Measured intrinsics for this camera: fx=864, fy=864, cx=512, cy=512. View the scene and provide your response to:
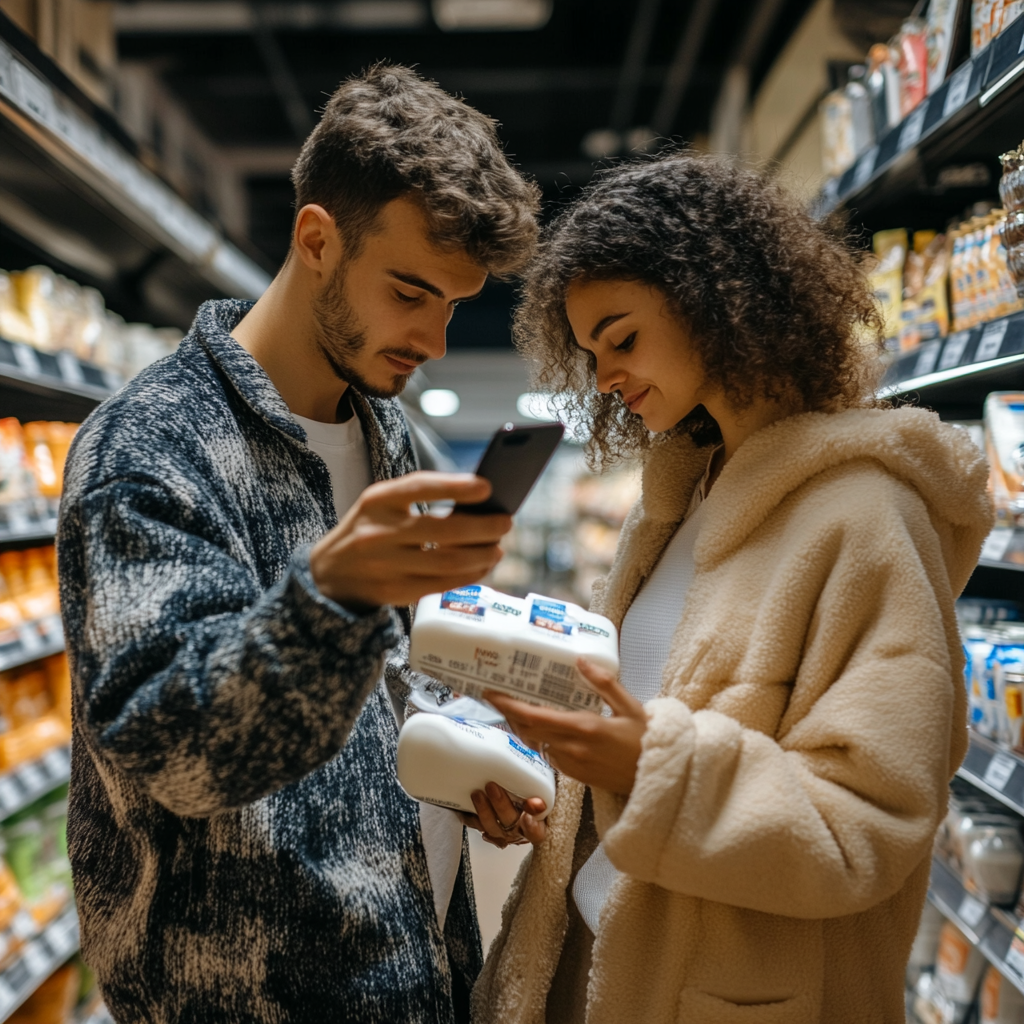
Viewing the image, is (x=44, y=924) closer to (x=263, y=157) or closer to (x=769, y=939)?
(x=769, y=939)

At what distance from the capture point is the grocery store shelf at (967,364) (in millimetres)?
1400

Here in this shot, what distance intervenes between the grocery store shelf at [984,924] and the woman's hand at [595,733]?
1.02 m

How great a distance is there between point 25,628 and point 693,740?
1793 millimetres

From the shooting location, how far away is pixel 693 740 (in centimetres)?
88

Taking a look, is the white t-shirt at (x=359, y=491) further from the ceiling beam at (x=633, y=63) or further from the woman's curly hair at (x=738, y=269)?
the ceiling beam at (x=633, y=63)

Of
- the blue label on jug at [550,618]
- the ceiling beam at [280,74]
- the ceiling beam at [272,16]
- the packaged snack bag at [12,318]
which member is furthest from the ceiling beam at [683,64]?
the blue label on jug at [550,618]

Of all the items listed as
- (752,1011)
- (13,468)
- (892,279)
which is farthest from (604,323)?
(13,468)

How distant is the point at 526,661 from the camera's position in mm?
958

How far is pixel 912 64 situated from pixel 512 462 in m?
1.65

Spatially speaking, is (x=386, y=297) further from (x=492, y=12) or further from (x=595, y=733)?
(x=492, y=12)

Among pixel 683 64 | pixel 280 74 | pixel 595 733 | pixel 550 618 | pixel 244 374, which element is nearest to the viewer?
pixel 595 733

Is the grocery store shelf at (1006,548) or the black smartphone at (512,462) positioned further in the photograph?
the grocery store shelf at (1006,548)

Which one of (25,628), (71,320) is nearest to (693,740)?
(25,628)

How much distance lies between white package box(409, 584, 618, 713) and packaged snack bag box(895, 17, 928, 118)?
1506 millimetres
